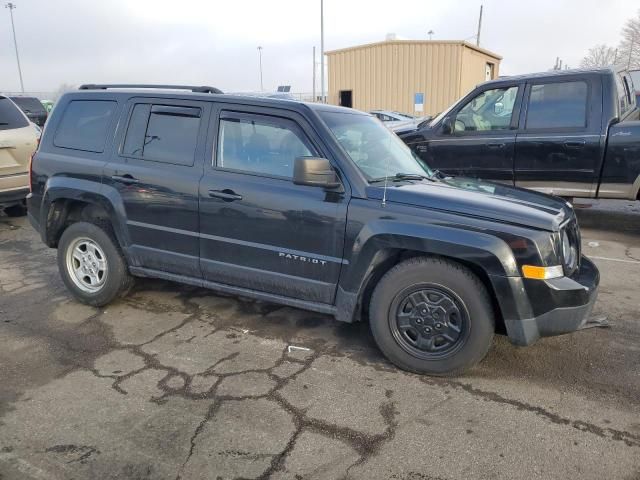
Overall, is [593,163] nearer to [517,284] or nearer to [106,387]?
[517,284]

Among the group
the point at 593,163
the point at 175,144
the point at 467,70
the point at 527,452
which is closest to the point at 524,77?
the point at 593,163

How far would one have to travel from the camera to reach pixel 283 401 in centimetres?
306

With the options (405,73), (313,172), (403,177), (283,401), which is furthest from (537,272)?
(405,73)

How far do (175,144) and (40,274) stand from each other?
104 inches

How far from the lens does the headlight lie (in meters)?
3.22

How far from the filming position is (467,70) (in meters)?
24.2

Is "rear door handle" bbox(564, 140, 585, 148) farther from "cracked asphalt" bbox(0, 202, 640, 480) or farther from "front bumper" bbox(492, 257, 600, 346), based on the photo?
"front bumper" bbox(492, 257, 600, 346)

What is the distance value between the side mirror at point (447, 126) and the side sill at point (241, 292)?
15.0 feet

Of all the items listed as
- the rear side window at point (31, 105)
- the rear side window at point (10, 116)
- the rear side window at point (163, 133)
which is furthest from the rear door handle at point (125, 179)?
the rear side window at point (31, 105)

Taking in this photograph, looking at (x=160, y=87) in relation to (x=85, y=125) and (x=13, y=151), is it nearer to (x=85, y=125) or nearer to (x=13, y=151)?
(x=85, y=125)

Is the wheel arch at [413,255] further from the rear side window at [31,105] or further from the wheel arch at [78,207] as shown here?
the rear side window at [31,105]

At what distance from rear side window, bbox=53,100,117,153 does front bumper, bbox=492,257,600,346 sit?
3307mm

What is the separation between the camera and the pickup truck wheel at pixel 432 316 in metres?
3.14

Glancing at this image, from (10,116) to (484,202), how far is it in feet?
23.0
